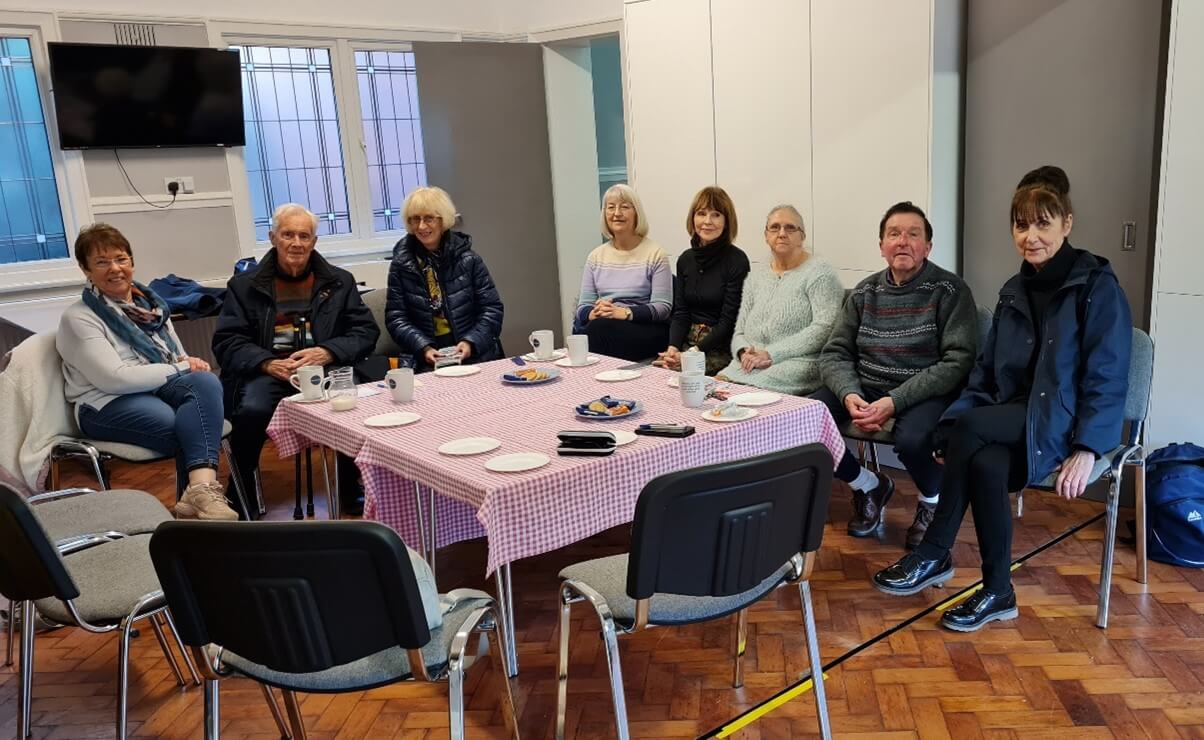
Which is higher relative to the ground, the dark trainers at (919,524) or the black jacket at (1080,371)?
the black jacket at (1080,371)

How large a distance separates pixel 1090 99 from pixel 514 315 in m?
3.84

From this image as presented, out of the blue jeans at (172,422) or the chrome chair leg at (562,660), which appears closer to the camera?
the chrome chair leg at (562,660)

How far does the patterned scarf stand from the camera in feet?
11.1

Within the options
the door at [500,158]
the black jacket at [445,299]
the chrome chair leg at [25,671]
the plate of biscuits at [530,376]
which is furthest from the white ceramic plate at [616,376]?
the door at [500,158]

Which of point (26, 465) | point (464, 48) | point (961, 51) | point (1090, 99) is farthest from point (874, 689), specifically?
point (464, 48)

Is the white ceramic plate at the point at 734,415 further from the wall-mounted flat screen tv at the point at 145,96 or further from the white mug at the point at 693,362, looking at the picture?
the wall-mounted flat screen tv at the point at 145,96

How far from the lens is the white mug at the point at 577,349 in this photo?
3.21 metres

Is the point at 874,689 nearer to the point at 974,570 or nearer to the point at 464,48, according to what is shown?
the point at 974,570

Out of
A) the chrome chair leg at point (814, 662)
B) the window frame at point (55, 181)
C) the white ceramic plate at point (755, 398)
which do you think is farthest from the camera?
the window frame at point (55, 181)

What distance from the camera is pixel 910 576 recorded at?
288 cm

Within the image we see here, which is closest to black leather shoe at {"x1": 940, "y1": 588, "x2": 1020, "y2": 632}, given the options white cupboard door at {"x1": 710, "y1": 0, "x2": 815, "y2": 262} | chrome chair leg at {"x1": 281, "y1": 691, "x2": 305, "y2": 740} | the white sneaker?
chrome chair leg at {"x1": 281, "y1": 691, "x2": 305, "y2": 740}

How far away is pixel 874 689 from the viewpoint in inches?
94.7

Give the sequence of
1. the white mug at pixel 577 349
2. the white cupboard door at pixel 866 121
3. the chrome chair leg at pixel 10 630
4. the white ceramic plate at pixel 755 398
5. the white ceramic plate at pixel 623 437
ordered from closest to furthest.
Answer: the white ceramic plate at pixel 623 437 → the white ceramic plate at pixel 755 398 → the chrome chair leg at pixel 10 630 → the white mug at pixel 577 349 → the white cupboard door at pixel 866 121

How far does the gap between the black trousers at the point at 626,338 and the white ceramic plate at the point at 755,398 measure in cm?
154
